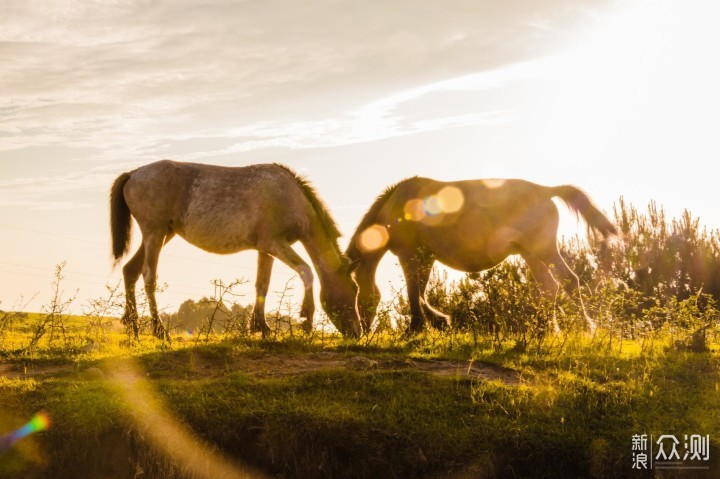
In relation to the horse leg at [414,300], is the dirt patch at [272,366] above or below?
below

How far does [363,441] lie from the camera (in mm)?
5812

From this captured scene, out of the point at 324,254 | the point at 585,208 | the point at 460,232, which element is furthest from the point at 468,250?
the point at 324,254

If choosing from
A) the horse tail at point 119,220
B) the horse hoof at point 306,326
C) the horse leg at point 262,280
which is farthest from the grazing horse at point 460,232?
the horse tail at point 119,220

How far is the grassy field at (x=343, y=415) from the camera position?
5.71 m

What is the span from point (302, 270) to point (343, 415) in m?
4.20

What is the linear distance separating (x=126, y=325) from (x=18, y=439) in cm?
436

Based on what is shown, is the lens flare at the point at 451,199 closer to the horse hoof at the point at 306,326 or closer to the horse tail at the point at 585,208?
the horse tail at the point at 585,208

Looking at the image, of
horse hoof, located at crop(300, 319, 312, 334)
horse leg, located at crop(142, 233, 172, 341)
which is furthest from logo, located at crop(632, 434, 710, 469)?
horse leg, located at crop(142, 233, 172, 341)

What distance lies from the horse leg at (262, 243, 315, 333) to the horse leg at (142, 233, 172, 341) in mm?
1710

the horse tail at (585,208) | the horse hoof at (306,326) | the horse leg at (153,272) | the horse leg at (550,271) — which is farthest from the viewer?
the horse tail at (585,208)

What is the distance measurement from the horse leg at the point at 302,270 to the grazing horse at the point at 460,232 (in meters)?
0.78

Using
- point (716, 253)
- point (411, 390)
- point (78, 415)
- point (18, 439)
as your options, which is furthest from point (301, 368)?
point (716, 253)

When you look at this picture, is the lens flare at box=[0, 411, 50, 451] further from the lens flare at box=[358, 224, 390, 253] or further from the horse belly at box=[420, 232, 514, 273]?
the horse belly at box=[420, 232, 514, 273]

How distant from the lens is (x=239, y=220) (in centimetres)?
1046
